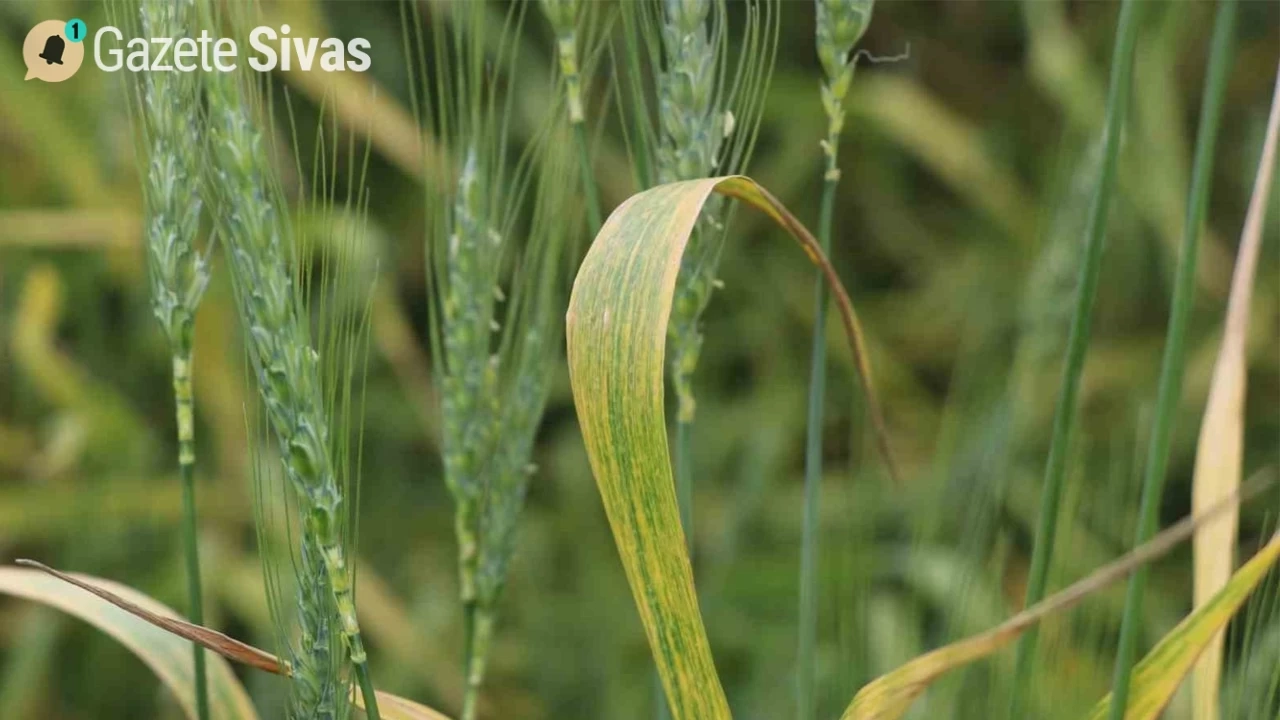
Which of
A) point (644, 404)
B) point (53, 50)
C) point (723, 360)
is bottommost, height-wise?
point (723, 360)

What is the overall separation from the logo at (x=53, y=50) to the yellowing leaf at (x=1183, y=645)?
0.68 metres

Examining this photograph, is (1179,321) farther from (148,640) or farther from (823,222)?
(148,640)

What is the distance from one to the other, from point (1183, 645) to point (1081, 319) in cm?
8

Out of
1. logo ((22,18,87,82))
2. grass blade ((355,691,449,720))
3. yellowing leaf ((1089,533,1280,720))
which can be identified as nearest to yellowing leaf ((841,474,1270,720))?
yellowing leaf ((1089,533,1280,720))

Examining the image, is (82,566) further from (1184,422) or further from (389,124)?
(1184,422)

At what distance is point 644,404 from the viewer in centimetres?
26

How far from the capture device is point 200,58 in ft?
0.90

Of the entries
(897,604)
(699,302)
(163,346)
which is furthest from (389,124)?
(699,302)

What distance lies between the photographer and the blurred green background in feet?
2.98

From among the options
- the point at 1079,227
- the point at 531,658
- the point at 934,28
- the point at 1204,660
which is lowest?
the point at 531,658

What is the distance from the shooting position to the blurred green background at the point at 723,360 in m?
0.91

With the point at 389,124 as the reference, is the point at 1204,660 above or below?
below

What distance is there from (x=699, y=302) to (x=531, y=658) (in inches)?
27.4

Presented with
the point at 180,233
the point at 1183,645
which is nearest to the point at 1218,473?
the point at 1183,645
